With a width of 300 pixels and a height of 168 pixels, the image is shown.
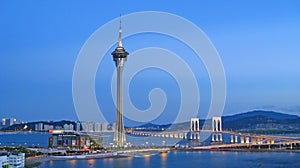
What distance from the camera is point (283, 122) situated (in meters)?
41.3

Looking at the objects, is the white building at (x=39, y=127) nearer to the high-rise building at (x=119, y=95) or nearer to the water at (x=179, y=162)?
the high-rise building at (x=119, y=95)

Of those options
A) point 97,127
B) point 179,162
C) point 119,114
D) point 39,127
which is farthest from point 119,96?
point 39,127

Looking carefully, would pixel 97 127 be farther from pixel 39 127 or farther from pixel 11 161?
pixel 11 161

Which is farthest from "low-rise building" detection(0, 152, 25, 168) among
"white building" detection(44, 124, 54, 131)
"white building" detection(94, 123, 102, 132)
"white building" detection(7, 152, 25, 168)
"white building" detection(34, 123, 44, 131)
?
"white building" detection(34, 123, 44, 131)

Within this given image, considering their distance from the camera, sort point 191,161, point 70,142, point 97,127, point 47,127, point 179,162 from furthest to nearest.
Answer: point 47,127 < point 97,127 < point 70,142 < point 191,161 < point 179,162

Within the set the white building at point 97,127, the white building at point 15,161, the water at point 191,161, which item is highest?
the white building at point 97,127

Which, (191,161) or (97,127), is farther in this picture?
(97,127)

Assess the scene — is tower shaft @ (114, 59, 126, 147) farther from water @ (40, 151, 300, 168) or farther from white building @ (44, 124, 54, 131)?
white building @ (44, 124, 54, 131)

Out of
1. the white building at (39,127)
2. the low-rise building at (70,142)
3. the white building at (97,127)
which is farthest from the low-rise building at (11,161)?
the white building at (39,127)

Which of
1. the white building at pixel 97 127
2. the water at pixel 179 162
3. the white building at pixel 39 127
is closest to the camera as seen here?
the water at pixel 179 162

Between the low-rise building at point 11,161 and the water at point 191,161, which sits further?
the water at point 191,161

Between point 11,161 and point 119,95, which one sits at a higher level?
point 119,95

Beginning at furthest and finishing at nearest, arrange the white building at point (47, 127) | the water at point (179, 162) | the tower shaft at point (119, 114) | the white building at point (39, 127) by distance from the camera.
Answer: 1. the white building at point (39, 127)
2. the white building at point (47, 127)
3. the tower shaft at point (119, 114)
4. the water at point (179, 162)

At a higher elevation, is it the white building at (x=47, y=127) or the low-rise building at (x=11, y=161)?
the white building at (x=47, y=127)
